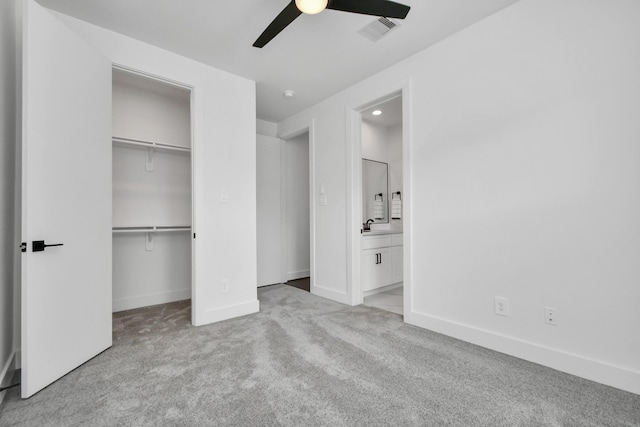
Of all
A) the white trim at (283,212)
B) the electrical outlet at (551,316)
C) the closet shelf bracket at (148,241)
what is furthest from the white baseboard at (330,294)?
the closet shelf bracket at (148,241)

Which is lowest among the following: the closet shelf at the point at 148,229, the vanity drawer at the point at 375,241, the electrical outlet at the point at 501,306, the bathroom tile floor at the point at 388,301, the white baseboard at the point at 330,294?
the bathroom tile floor at the point at 388,301

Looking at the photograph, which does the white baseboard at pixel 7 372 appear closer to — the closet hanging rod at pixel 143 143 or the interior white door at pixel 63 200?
the interior white door at pixel 63 200

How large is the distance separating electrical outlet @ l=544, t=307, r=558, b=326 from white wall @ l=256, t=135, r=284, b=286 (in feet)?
10.7

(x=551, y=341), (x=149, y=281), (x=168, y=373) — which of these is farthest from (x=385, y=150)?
(x=168, y=373)

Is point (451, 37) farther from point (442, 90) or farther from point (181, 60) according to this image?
point (181, 60)

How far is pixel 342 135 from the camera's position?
339cm

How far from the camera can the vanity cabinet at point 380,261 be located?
3.55 metres

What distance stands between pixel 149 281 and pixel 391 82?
3.39m

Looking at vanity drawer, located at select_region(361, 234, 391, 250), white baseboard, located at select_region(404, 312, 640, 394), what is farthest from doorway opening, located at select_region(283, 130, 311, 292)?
white baseboard, located at select_region(404, 312, 640, 394)

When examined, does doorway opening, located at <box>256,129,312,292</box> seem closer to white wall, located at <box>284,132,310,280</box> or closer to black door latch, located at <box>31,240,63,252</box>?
white wall, located at <box>284,132,310,280</box>

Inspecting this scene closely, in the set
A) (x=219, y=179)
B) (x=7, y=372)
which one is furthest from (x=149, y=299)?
(x=219, y=179)

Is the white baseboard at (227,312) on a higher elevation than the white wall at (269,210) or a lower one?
lower

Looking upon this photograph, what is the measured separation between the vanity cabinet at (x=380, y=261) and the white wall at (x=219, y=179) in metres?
1.34

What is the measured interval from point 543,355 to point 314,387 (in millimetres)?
1517
